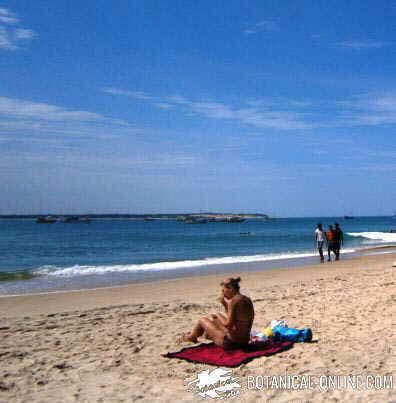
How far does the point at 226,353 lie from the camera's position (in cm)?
598

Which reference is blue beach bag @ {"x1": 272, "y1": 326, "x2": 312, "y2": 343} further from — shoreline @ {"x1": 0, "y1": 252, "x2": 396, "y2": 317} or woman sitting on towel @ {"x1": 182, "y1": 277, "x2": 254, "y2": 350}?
shoreline @ {"x1": 0, "y1": 252, "x2": 396, "y2": 317}

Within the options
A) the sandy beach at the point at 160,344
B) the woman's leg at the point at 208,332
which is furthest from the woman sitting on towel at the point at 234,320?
the sandy beach at the point at 160,344

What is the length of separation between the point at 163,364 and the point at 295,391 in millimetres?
1637

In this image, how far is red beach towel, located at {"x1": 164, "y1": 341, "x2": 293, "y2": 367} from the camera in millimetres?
5695

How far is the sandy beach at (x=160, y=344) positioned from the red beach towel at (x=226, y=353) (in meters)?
0.11

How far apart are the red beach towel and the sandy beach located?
11cm

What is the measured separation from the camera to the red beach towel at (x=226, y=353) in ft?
18.7

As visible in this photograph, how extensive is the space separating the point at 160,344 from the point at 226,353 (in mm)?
1063

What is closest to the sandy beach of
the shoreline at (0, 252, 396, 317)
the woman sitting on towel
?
the shoreline at (0, 252, 396, 317)

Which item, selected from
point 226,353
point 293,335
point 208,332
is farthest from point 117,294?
point 226,353

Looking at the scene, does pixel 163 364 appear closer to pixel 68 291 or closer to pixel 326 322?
pixel 326 322

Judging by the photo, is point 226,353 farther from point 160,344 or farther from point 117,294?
point 117,294

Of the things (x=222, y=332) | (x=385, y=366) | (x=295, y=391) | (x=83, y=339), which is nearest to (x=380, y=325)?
(x=385, y=366)

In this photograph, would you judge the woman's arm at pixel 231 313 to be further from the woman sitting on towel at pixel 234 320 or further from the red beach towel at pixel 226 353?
the red beach towel at pixel 226 353
